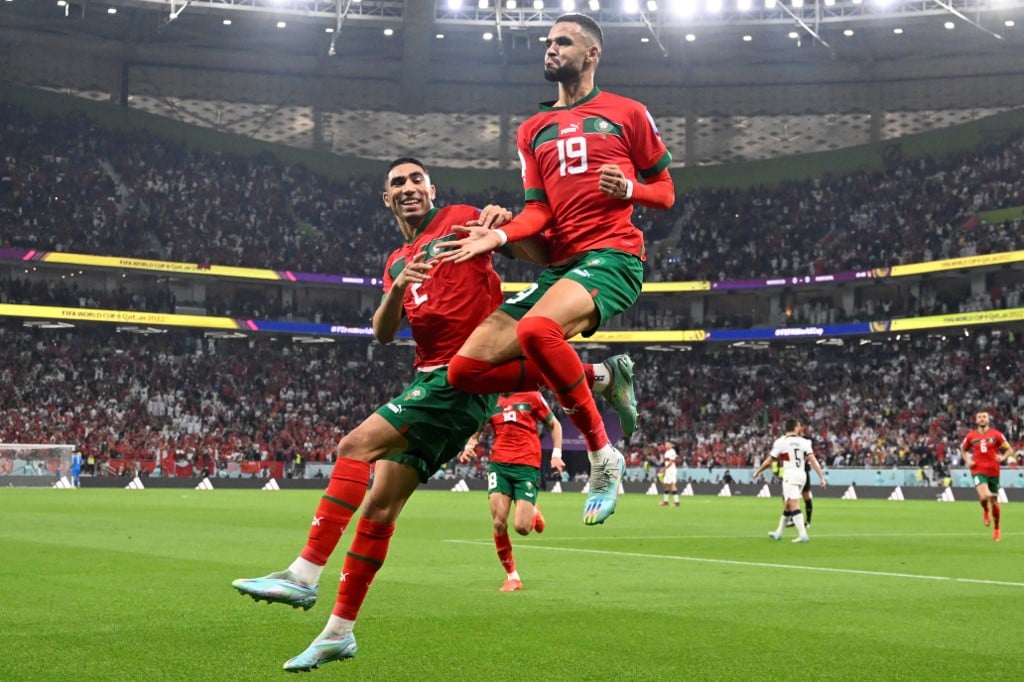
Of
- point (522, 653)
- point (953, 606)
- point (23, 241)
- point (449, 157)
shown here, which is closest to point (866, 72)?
point (449, 157)

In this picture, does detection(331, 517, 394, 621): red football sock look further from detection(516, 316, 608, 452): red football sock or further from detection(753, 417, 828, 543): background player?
detection(753, 417, 828, 543): background player

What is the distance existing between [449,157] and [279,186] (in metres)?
10.4

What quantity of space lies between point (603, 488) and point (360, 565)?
5.15ft

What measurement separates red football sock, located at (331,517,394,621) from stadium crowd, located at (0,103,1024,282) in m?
55.7

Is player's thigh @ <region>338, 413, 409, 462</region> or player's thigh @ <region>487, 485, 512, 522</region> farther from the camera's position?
player's thigh @ <region>487, 485, 512, 522</region>

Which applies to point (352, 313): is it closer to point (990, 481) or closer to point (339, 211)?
point (339, 211)

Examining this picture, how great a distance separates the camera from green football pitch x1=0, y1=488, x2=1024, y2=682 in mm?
8500

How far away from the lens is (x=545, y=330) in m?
7.57

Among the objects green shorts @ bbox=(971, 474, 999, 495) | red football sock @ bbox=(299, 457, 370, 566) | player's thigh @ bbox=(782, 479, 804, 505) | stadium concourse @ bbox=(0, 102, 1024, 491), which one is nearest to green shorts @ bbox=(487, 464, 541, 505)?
red football sock @ bbox=(299, 457, 370, 566)

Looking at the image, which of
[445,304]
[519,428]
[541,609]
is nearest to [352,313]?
[519,428]

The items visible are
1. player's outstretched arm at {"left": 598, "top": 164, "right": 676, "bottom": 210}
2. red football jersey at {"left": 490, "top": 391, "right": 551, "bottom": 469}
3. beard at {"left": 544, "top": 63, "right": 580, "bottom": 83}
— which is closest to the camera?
player's outstretched arm at {"left": 598, "top": 164, "right": 676, "bottom": 210}

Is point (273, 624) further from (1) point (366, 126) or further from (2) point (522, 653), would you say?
(1) point (366, 126)

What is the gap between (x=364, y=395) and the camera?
66375mm

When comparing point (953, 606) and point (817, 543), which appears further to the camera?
point (817, 543)
